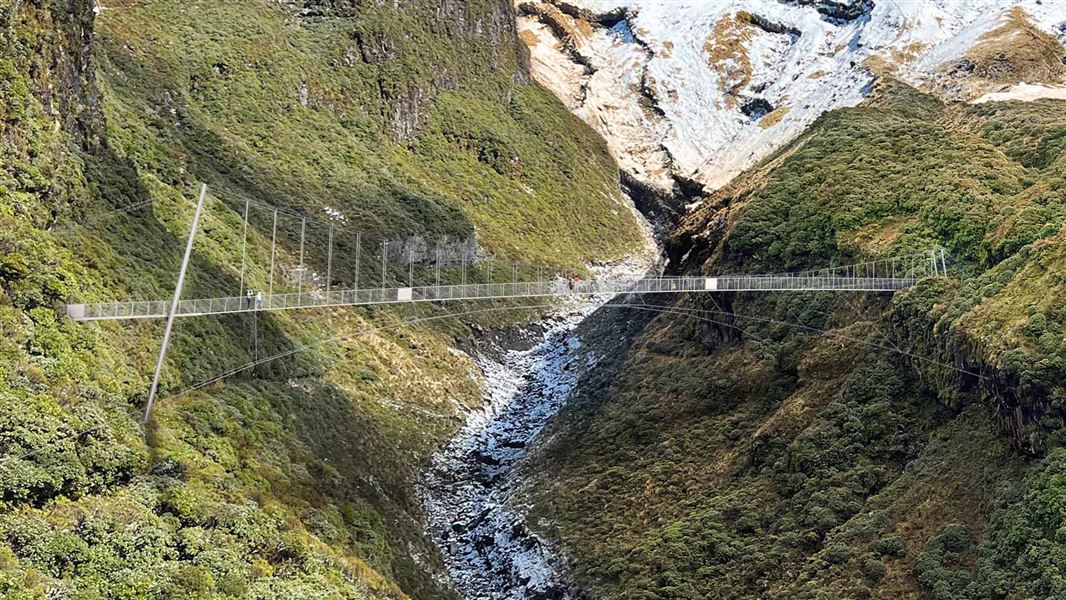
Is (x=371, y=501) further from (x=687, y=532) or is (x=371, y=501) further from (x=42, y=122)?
(x=42, y=122)

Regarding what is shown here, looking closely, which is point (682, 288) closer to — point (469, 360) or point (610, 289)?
point (610, 289)

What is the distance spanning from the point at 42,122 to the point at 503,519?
79.6ft

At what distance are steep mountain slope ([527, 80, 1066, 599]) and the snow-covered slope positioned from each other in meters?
43.8

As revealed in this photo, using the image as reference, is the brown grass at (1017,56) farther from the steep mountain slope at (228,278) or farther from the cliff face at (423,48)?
the cliff face at (423,48)

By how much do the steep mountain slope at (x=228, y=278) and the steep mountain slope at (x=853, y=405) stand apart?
8485 mm

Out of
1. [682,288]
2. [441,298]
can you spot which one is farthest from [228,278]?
[682,288]

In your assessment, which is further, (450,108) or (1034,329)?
(450,108)

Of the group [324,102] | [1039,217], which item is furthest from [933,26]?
[1039,217]

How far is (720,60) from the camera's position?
134m

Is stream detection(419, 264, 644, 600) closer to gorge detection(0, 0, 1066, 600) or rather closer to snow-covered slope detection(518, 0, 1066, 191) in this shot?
gorge detection(0, 0, 1066, 600)

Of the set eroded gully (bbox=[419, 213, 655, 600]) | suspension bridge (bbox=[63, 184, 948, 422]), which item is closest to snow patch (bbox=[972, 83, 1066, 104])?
suspension bridge (bbox=[63, 184, 948, 422])

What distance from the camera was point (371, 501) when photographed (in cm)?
4769

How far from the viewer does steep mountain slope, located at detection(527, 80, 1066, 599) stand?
121ft

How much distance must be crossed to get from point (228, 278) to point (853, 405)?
1125 inches
